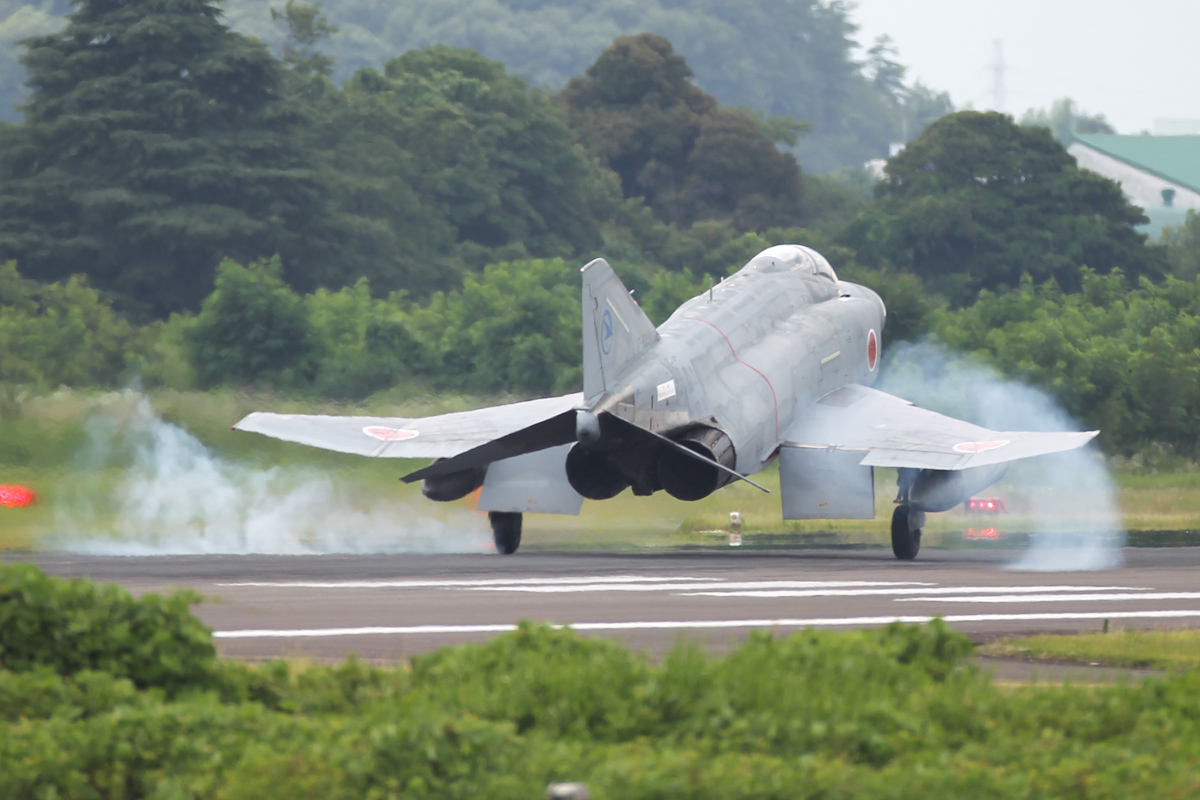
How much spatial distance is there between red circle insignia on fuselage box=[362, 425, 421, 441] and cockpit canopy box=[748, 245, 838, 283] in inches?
285

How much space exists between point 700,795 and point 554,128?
7779 centimetres

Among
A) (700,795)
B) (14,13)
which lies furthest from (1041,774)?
(14,13)

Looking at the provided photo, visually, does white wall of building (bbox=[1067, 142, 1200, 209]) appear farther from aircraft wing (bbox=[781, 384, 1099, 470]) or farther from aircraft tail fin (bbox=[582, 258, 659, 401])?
aircraft tail fin (bbox=[582, 258, 659, 401])

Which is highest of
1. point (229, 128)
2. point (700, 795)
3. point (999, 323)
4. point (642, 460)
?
point (229, 128)

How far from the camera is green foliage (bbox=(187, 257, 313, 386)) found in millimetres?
44781

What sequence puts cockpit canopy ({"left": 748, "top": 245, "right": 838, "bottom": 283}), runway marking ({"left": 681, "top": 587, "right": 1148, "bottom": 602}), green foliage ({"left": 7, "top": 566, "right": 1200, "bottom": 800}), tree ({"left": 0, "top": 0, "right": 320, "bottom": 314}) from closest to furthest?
green foliage ({"left": 7, "top": 566, "right": 1200, "bottom": 800}) < runway marking ({"left": 681, "top": 587, "right": 1148, "bottom": 602}) < cockpit canopy ({"left": 748, "top": 245, "right": 838, "bottom": 283}) < tree ({"left": 0, "top": 0, "right": 320, "bottom": 314})

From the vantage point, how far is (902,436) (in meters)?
26.2

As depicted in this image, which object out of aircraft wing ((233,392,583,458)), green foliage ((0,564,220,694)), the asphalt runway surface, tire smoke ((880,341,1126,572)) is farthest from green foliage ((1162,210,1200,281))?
green foliage ((0,564,220,694))

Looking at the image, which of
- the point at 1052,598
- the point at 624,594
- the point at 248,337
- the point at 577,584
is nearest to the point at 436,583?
the point at 577,584

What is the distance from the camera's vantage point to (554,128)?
83062 millimetres

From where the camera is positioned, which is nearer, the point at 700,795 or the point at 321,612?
the point at 700,795

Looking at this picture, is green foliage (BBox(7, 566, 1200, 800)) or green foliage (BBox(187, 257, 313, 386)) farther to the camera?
green foliage (BBox(187, 257, 313, 386))

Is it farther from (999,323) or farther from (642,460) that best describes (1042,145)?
(642,460)

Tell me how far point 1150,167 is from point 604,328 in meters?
105
